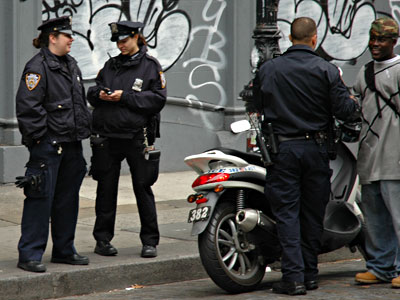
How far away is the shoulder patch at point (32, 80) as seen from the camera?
20.8ft

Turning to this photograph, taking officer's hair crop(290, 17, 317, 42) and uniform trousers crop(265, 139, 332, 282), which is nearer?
uniform trousers crop(265, 139, 332, 282)

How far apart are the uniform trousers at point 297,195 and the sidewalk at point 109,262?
108 cm

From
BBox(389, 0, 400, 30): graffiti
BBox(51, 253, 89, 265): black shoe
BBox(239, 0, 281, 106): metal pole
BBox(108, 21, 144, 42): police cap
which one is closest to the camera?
BBox(51, 253, 89, 265): black shoe

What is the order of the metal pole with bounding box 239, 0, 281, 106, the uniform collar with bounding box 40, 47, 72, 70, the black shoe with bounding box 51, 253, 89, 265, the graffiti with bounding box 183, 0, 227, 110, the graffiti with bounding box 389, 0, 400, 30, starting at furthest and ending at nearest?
the graffiti with bounding box 389, 0, 400, 30
the graffiti with bounding box 183, 0, 227, 110
the metal pole with bounding box 239, 0, 281, 106
the black shoe with bounding box 51, 253, 89, 265
the uniform collar with bounding box 40, 47, 72, 70

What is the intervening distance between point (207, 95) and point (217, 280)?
6.43 meters

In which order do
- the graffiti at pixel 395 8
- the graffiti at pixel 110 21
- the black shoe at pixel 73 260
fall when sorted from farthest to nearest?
the graffiti at pixel 395 8, the graffiti at pixel 110 21, the black shoe at pixel 73 260

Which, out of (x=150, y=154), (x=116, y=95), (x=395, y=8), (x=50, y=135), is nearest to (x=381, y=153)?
(x=150, y=154)

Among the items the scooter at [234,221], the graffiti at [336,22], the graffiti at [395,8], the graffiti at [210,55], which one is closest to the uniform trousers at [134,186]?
the scooter at [234,221]

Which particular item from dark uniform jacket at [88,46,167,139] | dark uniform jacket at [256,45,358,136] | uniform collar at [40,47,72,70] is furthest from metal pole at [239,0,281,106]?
uniform collar at [40,47,72,70]

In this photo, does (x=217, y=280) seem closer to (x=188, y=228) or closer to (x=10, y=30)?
(x=188, y=228)

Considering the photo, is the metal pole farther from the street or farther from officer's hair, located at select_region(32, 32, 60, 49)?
officer's hair, located at select_region(32, 32, 60, 49)

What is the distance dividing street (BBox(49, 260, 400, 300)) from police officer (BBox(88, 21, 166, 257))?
427mm

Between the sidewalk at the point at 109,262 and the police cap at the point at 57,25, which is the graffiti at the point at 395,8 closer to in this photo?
the sidewalk at the point at 109,262

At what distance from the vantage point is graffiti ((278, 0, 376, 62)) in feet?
43.8
